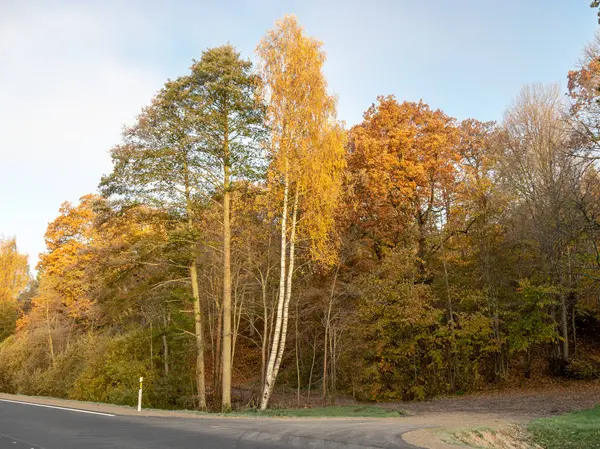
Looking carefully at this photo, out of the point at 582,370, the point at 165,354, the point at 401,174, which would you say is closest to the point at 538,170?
the point at 401,174

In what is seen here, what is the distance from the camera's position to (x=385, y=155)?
898 inches

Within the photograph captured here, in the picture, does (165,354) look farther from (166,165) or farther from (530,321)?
(530,321)

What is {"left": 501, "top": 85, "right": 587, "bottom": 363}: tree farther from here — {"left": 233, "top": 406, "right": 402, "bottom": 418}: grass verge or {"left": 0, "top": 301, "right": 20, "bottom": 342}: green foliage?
{"left": 0, "top": 301, "right": 20, "bottom": 342}: green foliage

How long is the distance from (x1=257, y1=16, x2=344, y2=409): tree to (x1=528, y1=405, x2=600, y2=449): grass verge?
8910 millimetres

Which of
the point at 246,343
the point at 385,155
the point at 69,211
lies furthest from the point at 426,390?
the point at 69,211

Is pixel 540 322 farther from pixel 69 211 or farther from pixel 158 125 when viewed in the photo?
pixel 69 211

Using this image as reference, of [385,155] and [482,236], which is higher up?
[385,155]

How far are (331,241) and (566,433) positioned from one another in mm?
12250

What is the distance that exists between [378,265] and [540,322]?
7.95 meters

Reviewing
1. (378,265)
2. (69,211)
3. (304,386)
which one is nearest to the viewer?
(378,265)

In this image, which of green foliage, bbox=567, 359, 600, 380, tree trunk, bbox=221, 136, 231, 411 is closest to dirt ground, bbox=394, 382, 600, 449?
green foliage, bbox=567, 359, 600, 380

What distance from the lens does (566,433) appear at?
33.7ft

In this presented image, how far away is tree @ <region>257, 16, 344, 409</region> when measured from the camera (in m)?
17.8

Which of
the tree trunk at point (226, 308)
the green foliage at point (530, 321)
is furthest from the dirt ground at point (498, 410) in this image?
the tree trunk at point (226, 308)
